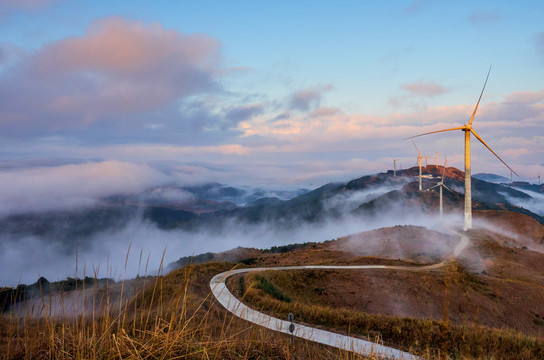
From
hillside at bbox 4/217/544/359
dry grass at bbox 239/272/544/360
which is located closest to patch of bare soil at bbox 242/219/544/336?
hillside at bbox 4/217/544/359

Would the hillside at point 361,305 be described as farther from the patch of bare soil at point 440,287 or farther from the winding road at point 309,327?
the winding road at point 309,327

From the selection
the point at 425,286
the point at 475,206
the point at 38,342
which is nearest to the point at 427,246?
the point at 425,286

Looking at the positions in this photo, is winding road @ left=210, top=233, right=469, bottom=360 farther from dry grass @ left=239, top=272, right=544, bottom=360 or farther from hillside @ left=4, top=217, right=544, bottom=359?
dry grass @ left=239, top=272, right=544, bottom=360

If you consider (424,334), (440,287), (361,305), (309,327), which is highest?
(424,334)

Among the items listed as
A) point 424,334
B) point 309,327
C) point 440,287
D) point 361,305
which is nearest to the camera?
point 424,334

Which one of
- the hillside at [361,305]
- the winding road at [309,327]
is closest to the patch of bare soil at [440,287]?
the hillside at [361,305]

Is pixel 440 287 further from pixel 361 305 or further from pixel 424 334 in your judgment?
pixel 424 334

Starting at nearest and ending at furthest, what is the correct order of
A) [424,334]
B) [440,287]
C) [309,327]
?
[424,334] < [309,327] < [440,287]

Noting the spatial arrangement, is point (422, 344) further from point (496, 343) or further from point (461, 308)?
point (461, 308)

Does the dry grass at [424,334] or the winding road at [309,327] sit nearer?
the winding road at [309,327]

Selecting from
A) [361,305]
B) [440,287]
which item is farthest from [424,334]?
[440,287]

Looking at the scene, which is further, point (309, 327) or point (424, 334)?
point (309, 327)
